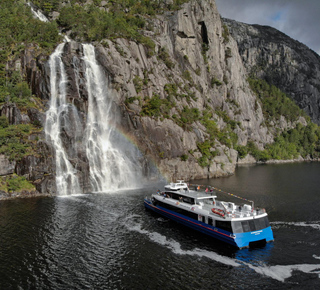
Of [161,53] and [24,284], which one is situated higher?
[161,53]

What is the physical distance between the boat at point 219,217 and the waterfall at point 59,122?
76.1 feet

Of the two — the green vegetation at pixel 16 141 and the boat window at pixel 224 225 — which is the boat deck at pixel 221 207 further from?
the green vegetation at pixel 16 141

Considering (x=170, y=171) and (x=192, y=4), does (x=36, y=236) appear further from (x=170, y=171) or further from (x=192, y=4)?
(x=192, y=4)

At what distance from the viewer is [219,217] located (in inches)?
1423

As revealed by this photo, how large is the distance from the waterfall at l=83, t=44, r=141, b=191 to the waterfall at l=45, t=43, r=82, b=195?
5.27 meters

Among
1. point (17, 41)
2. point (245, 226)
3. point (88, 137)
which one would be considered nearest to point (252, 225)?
point (245, 226)

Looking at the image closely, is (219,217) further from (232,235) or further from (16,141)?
(16,141)

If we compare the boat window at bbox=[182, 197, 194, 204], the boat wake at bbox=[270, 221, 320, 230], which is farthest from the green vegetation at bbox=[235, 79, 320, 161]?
the boat window at bbox=[182, 197, 194, 204]

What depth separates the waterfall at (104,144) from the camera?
2613 inches

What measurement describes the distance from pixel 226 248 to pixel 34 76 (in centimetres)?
6499

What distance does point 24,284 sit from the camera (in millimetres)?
24906

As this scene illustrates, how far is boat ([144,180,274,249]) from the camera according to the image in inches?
1346

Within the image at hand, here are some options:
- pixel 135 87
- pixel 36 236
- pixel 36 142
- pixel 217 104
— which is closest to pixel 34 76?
pixel 36 142

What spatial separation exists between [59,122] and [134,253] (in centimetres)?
4482
